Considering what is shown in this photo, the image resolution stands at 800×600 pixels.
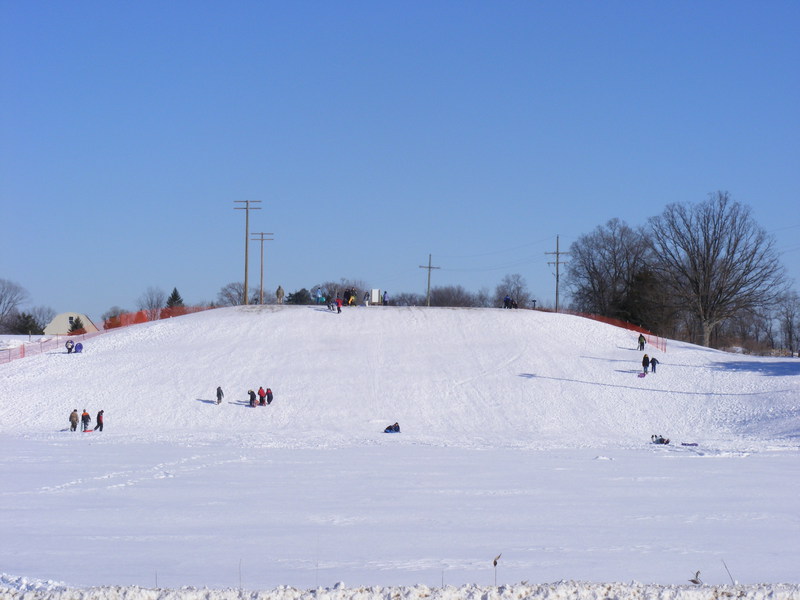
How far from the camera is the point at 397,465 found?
2172 centimetres

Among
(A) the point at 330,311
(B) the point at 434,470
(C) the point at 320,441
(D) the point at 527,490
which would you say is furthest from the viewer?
(A) the point at 330,311

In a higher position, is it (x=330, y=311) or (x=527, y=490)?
(x=330, y=311)

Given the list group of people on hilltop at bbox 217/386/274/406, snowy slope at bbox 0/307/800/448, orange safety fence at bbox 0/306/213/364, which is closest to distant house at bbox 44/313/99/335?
orange safety fence at bbox 0/306/213/364

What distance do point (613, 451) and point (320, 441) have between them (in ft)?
32.6

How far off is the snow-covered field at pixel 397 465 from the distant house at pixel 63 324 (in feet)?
134

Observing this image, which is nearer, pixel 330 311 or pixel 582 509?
pixel 582 509

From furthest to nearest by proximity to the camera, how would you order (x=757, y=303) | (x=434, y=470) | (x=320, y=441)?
(x=757, y=303), (x=320, y=441), (x=434, y=470)

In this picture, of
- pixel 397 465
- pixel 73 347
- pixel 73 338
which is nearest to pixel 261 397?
pixel 73 347

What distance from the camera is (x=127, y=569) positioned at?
1058cm

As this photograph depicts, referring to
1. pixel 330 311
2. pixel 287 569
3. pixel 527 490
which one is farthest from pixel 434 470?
pixel 330 311

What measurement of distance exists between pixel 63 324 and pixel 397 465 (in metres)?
78.7

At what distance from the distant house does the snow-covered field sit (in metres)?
41.0

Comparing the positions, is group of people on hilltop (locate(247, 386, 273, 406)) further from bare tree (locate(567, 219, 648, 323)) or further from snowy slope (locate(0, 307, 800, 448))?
bare tree (locate(567, 219, 648, 323))

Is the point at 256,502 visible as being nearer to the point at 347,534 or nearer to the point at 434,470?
the point at 347,534
